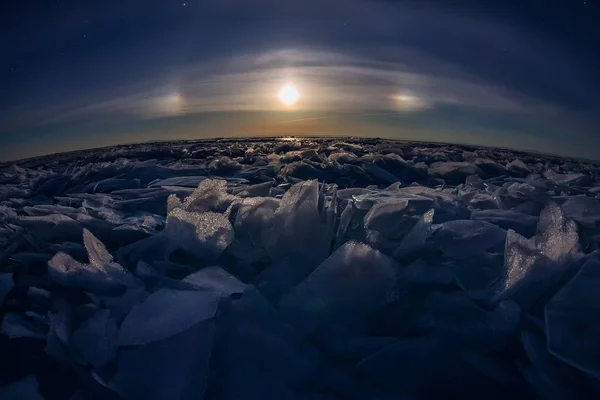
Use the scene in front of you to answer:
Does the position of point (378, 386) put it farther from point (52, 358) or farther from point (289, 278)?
point (52, 358)

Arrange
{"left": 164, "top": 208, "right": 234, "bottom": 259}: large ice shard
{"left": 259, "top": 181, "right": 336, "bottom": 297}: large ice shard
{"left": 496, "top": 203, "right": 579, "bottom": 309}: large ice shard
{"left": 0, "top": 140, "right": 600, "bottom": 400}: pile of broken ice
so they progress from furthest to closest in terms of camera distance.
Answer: {"left": 164, "top": 208, "right": 234, "bottom": 259}: large ice shard < {"left": 259, "top": 181, "right": 336, "bottom": 297}: large ice shard < {"left": 496, "top": 203, "right": 579, "bottom": 309}: large ice shard < {"left": 0, "top": 140, "right": 600, "bottom": 400}: pile of broken ice

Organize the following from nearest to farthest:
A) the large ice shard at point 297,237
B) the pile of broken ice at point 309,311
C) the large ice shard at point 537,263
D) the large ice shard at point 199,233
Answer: the pile of broken ice at point 309,311
the large ice shard at point 537,263
the large ice shard at point 297,237
the large ice shard at point 199,233

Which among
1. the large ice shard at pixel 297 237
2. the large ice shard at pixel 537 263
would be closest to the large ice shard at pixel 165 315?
the large ice shard at pixel 297 237

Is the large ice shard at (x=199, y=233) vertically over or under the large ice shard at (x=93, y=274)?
over

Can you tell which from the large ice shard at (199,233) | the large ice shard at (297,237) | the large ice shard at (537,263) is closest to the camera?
the large ice shard at (537,263)

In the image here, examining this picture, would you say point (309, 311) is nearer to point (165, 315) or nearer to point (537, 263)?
point (165, 315)

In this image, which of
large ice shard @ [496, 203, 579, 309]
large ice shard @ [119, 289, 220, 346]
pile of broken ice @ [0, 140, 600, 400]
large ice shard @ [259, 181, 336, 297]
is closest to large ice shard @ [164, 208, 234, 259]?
pile of broken ice @ [0, 140, 600, 400]

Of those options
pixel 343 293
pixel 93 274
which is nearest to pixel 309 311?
pixel 343 293

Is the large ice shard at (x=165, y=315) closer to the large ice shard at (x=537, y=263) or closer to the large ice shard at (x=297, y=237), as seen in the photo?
the large ice shard at (x=297, y=237)

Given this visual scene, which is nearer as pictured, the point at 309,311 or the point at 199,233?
the point at 309,311

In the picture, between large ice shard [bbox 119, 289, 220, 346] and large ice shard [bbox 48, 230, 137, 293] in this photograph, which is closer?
large ice shard [bbox 119, 289, 220, 346]

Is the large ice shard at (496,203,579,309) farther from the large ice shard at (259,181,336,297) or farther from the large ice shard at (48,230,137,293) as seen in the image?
the large ice shard at (48,230,137,293)

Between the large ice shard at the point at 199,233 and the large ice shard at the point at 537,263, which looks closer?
the large ice shard at the point at 537,263
